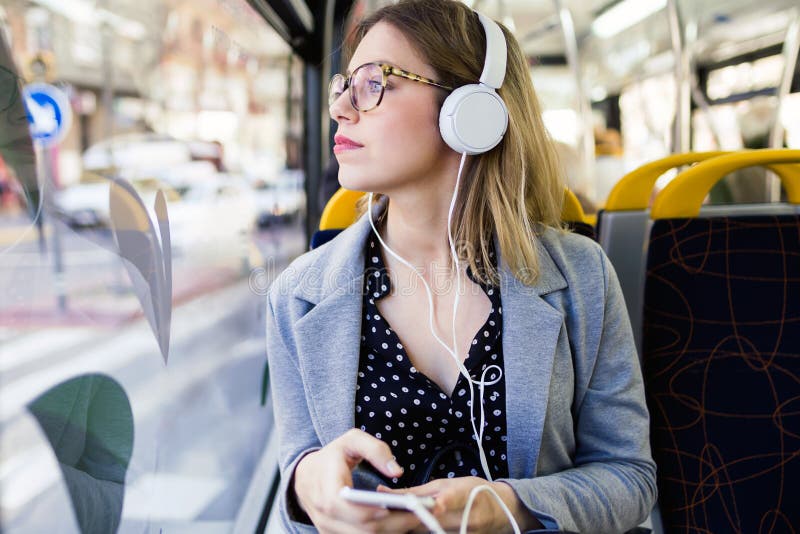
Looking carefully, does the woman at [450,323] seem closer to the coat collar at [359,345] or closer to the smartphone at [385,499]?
the coat collar at [359,345]

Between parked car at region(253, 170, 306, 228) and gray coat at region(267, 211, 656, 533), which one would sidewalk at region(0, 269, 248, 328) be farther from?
parked car at region(253, 170, 306, 228)

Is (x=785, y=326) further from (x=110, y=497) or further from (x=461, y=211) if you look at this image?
(x=110, y=497)

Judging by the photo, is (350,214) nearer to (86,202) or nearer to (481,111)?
(481,111)

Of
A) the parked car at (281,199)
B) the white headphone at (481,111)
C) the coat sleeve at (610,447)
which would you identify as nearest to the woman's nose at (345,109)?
the white headphone at (481,111)

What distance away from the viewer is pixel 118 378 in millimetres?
979

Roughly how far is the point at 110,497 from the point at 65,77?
0.62m

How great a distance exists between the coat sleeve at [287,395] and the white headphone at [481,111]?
16.8 inches

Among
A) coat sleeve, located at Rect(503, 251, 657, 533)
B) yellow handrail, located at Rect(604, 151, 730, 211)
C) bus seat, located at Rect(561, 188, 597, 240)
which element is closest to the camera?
coat sleeve, located at Rect(503, 251, 657, 533)

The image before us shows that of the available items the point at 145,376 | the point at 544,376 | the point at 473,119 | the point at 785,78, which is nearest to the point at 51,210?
the point at 145,376

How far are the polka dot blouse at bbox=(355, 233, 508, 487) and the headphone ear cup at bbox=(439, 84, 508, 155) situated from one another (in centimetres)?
32

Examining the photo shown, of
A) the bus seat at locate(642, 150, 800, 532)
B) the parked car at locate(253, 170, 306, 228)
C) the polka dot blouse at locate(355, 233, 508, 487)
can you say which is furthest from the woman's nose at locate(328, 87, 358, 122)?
the parked car at locate(253, 170, 306, 228)

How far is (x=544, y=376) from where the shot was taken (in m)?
1.03

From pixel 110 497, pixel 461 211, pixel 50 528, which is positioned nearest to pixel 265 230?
pixel 461 211

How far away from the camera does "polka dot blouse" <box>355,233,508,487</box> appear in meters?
1.02
